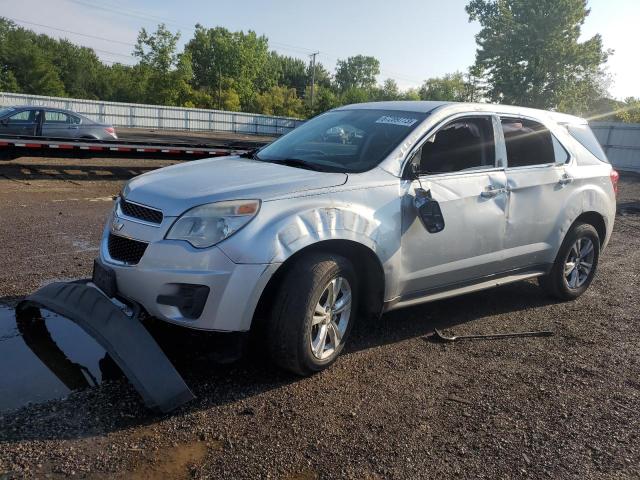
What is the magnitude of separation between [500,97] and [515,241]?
45204 mm

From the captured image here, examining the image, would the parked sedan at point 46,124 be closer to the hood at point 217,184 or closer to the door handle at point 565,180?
the hood at point 217,184

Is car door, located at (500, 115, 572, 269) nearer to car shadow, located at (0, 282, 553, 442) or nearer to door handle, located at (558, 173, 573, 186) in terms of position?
door handle, located at (558, 173, 573, 186)

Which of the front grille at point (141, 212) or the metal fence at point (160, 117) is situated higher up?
the metal fence at point (160, 117)

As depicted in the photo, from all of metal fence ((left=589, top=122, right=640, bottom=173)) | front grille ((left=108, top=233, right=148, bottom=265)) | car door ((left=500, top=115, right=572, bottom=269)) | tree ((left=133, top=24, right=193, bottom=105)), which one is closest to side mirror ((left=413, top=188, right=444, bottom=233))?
car door ((left=500, top=115, right=572, bottom=269))

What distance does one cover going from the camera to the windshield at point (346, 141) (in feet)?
13.6

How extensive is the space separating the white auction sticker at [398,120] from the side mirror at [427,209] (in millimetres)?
614

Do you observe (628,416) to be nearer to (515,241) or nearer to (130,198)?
(515,241)

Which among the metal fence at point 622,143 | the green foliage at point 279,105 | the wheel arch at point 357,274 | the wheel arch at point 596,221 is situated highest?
the green foliage at point 279,105

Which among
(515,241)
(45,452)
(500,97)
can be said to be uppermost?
(500,97)

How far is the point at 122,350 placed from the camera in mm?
3234

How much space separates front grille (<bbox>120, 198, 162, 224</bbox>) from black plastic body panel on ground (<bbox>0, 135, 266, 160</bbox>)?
8.27m

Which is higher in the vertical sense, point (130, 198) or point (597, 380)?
point (130, 198)

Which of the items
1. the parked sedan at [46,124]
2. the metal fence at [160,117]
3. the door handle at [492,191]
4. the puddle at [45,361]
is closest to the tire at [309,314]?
the puddle at [45,361]

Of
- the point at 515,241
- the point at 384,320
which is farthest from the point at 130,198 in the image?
the point at 515,241
